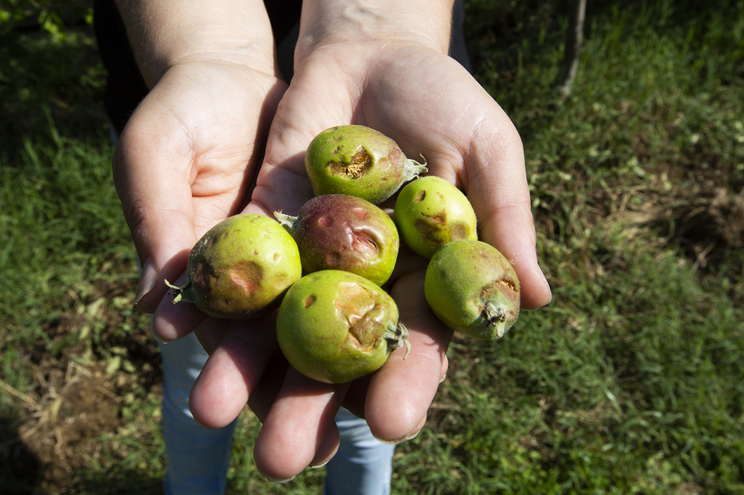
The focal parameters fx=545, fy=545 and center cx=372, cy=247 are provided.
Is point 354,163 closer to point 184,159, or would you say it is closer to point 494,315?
point 184,159

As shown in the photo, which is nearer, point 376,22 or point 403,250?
point 403,250

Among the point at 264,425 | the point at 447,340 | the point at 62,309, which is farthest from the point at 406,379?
the point at 62,309

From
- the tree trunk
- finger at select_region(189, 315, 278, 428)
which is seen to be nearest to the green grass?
the tree trunk

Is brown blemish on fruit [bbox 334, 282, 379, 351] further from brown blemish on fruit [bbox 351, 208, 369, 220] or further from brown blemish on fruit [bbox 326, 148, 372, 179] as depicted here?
brown blemish on fruit [bbox 326, 148, 372, 179]

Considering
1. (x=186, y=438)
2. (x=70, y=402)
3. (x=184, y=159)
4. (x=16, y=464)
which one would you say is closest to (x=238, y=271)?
(x=184, y=159)

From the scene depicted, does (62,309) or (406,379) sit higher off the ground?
(406,379)

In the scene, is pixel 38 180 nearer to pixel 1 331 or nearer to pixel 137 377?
pixel 1 331

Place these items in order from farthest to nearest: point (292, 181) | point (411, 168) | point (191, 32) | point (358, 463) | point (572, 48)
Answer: point (572, 48) → point (358, 463) → point (191, 32) → point (292, 181) → point (411, 168)
